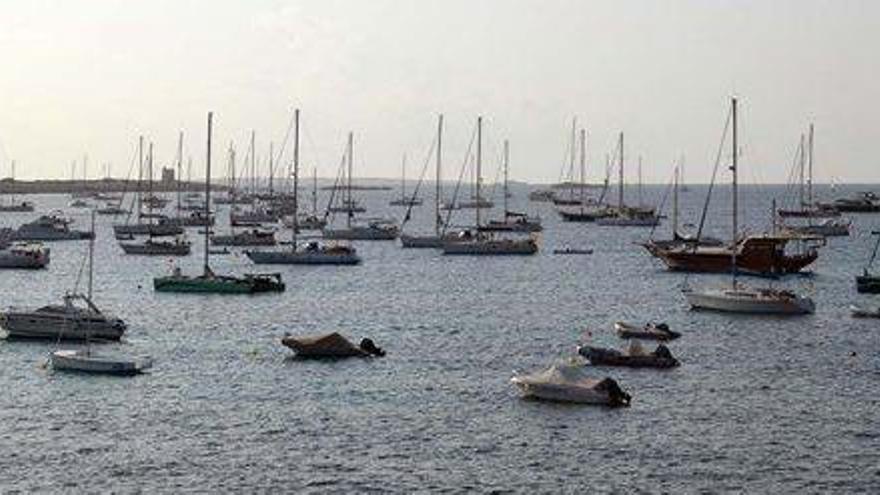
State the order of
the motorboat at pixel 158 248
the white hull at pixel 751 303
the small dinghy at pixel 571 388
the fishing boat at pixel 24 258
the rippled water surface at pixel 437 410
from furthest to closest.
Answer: the motorboat at pixel 158 248, the fishing boat at pixel 24 258, the white hull at pixel 751 303, the small dinghy at pixel 571 388, the rippled water surface at pixel 437 410

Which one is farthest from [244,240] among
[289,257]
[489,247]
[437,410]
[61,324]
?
[437,410]

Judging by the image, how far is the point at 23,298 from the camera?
12025cm

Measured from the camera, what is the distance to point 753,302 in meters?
104

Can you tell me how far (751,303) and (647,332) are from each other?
54.8 ft

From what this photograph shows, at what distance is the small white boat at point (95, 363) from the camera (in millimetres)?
72312

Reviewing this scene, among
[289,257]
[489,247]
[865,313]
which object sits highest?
[489,247]

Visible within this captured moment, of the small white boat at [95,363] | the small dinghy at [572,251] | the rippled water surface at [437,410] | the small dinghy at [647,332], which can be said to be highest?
the small dinghy at [572,251]

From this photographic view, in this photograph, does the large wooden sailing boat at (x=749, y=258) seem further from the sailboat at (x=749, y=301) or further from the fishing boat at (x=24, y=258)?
the fishing boat at (x=24, y=258)

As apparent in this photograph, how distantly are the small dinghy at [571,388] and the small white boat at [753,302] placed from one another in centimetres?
3882

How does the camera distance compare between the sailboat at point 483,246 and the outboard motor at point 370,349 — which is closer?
the outboard motor at point 370,349

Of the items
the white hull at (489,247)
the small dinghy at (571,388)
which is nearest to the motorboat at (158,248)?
the white hull at (489,247)

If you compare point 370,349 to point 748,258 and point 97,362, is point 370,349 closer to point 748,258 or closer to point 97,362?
point 97,362

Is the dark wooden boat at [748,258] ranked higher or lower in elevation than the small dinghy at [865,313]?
higher

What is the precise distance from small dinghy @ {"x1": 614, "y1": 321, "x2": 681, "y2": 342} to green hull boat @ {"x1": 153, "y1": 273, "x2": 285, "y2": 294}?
3684 centimetres
